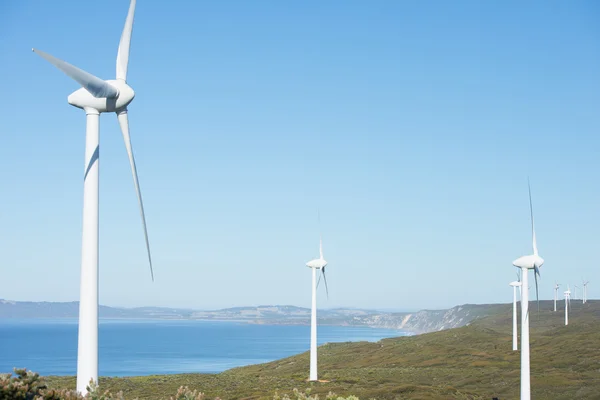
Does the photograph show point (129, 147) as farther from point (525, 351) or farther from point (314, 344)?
point (314, 344)

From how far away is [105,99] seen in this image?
24719 mm

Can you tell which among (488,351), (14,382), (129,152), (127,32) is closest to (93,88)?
(129,152)

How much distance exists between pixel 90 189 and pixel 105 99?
11.3 feet

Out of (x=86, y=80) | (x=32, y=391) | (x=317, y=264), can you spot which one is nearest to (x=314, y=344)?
(x=317, y=264)

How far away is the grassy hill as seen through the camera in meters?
79.4

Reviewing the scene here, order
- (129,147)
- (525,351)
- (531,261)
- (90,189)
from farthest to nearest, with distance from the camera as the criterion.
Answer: (531,261), (525,351), (129,147), (90,189)

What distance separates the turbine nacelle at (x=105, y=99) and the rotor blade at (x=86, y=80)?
5.7 inches

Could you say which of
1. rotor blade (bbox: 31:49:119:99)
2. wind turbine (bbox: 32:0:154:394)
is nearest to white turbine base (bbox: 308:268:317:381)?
wind turbine (bbox: 32:0:154:394)

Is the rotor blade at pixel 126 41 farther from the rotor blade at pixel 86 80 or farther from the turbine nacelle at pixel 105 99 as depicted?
the rotor blade at pixel 86 80

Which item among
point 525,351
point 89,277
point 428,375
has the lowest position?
point 428,375

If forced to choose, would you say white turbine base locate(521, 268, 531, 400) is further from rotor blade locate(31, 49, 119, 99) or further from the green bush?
the green bush

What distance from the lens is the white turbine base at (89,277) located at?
22.1m

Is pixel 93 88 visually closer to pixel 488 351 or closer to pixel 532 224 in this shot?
pixel 532 224

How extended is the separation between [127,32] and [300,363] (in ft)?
460
